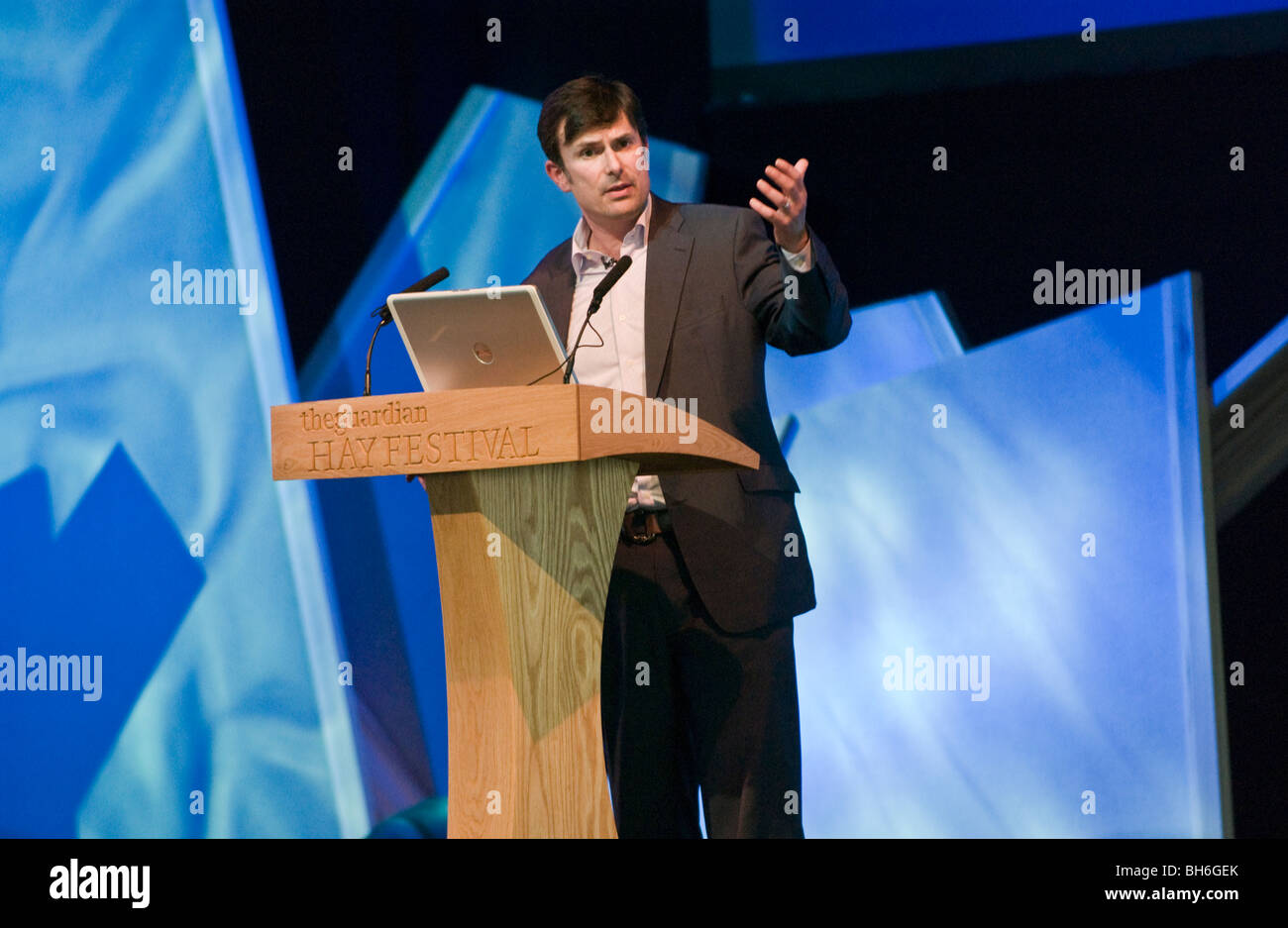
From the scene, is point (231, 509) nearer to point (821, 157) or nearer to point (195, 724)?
point (195, 724)

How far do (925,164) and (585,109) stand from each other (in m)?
1.22

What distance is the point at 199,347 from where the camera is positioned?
380 centimetres

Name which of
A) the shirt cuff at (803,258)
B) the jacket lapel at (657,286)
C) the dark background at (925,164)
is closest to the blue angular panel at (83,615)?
the dark background at (925,164)

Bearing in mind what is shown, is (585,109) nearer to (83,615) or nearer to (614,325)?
(614,325)

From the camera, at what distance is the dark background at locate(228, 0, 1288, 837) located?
3.48 meters

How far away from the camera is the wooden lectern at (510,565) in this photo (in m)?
2.07

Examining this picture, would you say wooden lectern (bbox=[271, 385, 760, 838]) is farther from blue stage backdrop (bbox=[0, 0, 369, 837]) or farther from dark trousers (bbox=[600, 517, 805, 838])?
blue stage backdrop (bbox=[0, 0, 369, 837])

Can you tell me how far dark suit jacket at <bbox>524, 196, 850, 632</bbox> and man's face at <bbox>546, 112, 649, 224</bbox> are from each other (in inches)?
3.5

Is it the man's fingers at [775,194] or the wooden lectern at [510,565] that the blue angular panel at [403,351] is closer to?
the man's fingers at [775,194]
